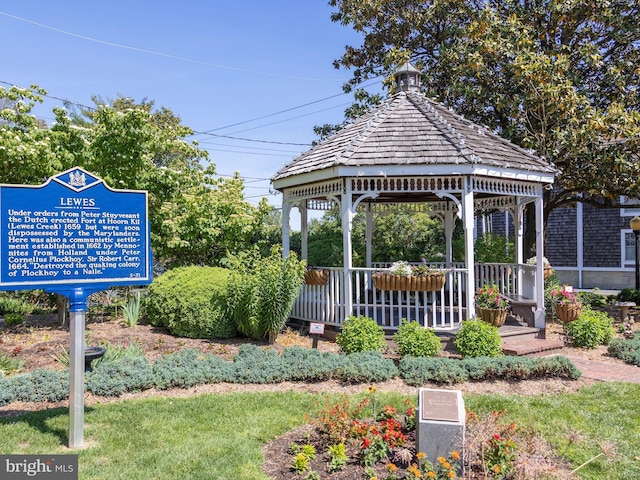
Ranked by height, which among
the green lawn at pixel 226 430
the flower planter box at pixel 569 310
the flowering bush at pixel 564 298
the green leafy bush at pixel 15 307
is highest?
the flowering bush at pixel 564 298

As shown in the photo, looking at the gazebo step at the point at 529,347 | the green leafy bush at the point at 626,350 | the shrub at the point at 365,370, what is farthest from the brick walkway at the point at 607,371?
the shrub at the point at 365,370

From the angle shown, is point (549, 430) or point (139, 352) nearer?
point (549, 430)

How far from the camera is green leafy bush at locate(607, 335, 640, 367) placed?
7.82 meters

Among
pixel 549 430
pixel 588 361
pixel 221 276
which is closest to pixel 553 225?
pixel 588 361

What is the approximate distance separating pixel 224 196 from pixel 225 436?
29.4 feet

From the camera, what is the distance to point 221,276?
1011cm

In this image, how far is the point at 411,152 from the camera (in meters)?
8.84

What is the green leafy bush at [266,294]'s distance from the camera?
336 inches

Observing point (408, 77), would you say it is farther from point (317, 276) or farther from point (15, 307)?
point (15, 307)

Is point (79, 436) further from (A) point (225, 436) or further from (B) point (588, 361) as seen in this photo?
(B) point (588, 361)

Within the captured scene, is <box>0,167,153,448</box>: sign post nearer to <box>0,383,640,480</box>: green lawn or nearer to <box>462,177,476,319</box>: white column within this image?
<box>0,383,640,480</box>: green lawn

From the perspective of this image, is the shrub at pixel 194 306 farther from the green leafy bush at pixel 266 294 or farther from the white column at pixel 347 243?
the white column at pixel 347 243

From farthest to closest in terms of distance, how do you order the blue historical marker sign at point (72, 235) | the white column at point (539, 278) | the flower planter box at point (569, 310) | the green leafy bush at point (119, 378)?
1. the white column at point (539, 278)
2. the flower planter box at point (569, 310)
3. the green leafy bush at point (119, 378)
4. the blue historical marker sign at point (72, 235)

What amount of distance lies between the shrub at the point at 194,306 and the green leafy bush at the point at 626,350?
6.73m
